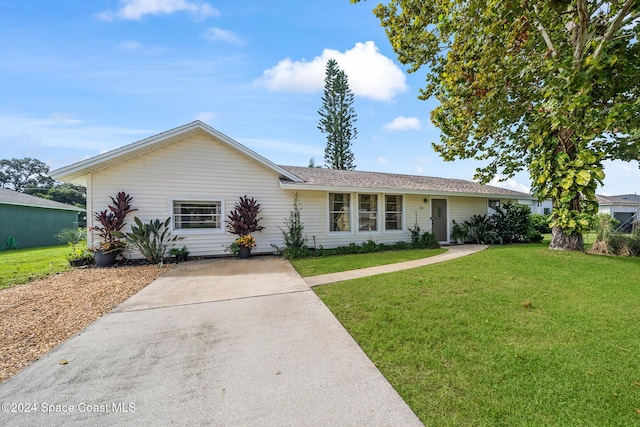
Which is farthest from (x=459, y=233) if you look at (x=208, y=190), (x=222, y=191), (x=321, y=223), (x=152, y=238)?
(x=152, y=238)

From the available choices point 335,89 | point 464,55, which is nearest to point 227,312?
point 464,55

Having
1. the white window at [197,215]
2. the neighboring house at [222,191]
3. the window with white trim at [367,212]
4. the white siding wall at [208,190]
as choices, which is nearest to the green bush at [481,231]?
the neighboring house at [222,191]

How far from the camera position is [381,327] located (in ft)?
11.1

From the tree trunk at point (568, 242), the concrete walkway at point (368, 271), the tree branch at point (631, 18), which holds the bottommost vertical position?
the concrete walkway at point (368, 271)

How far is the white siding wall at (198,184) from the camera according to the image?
26.9ft

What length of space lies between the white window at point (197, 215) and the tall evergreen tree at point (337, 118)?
1816 centimetres

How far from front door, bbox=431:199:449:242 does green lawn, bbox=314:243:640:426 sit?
6.39 meters

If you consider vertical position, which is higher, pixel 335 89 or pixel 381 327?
pixel 335 89

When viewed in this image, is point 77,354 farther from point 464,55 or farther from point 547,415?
point 464,55

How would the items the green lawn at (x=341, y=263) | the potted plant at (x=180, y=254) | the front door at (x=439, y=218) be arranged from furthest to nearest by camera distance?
the front door at (x=439, y=218), the potted plant at (x=180, y=254), the green lawn at (x=341, y=263)

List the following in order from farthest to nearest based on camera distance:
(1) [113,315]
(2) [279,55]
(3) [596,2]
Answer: (2) [279,55]
(3) [596,2]
(1) [113,315]

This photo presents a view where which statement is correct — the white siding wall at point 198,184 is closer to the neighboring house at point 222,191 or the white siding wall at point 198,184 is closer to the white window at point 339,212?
the neighboring house at point 222,191

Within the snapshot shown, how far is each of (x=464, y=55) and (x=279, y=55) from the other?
677 centimetres

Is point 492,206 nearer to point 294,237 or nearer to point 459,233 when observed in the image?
point 459,233
